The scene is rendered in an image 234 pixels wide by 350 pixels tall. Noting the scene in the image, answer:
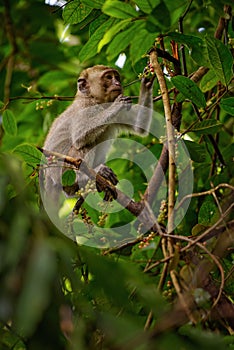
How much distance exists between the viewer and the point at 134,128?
217 inches

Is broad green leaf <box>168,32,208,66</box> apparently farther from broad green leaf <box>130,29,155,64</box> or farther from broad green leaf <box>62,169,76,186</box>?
broad green leaf <box>62,169,76,186</box>

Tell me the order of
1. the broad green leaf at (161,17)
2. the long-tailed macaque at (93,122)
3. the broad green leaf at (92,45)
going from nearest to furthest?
the broad green leaf at (161,17) < the broad green leaf at (92,45) < the long-tailed macaque at (93,122)

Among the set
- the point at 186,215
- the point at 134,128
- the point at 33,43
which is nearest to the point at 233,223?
the point at 33,43

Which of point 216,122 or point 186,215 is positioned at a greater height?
point 216,122

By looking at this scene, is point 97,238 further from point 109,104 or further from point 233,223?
point 109,104

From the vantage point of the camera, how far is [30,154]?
11.0ft

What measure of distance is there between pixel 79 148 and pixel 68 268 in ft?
14.0

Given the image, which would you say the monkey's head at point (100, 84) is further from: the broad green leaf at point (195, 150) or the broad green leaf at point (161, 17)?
the broad green leaf at point (161, 17)

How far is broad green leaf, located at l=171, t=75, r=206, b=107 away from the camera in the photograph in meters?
3.37

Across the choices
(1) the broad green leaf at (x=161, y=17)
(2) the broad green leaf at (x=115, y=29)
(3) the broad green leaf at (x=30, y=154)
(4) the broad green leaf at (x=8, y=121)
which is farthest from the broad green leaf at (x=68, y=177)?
(1) the broad green leaf at (x=161, y=17)

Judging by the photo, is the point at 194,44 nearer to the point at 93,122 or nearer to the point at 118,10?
the point at 118,10

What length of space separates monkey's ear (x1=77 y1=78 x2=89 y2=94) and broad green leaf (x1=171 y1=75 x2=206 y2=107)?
257 cm

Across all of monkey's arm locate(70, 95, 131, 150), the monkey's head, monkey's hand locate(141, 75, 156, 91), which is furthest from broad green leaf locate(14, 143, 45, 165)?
the monkey's head

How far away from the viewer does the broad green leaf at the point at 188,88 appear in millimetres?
3367
